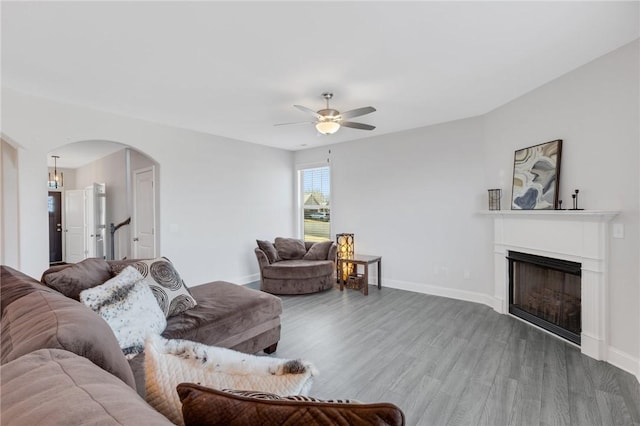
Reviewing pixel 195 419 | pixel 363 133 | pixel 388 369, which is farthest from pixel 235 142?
pixel 195 419

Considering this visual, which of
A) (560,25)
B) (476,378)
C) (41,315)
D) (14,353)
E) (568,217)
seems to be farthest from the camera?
(568,217)

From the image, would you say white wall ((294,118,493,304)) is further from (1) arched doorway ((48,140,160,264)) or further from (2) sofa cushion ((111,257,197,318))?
(2) sofa cushion ((111,257,197,318))

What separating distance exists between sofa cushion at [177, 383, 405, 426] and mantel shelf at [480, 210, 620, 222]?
122 inches

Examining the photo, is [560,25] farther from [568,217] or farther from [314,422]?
[314,422]

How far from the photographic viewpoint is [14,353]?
837 millimetres

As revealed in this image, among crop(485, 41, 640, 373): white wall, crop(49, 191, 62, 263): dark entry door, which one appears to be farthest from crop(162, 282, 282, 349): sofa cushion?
crop(49, 191, 62, 263): dark entry door

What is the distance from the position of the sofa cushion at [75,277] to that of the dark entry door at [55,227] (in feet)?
25.9

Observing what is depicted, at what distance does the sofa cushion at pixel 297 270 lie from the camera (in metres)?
4.79

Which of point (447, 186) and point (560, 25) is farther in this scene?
point (447, 186)

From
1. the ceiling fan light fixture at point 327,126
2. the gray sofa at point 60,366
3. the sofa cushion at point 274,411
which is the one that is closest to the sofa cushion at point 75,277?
the gray sofa at point 60,366

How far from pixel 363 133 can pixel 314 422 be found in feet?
16.4

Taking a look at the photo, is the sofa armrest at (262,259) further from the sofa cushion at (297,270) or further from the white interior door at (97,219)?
the white interior door at (97,219)

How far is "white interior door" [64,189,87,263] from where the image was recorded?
6.96m

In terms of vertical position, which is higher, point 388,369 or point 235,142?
point 235,142
